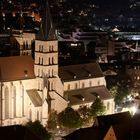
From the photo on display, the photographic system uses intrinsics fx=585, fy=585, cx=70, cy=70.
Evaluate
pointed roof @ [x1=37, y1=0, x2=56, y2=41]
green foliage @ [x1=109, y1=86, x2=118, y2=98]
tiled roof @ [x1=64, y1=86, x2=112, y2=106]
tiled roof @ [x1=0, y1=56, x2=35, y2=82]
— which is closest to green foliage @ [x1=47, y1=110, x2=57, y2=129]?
tiled roof @ [x1=64, y1=86, x2=112, y2=106]

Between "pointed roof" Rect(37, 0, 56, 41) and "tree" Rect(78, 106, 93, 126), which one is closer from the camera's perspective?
"pointed roof" Rect(37, 0, 56, 41)

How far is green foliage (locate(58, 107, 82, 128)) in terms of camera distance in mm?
62375

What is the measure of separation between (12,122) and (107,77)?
85.1 ft

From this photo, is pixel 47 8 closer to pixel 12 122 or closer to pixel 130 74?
pixel 12 122

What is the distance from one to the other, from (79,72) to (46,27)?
10117mm

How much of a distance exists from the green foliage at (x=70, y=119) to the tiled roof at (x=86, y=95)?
4887 millimetres

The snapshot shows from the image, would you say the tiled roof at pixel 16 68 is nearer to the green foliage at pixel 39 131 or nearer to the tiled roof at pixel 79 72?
the tiled roof at pixel 79 72

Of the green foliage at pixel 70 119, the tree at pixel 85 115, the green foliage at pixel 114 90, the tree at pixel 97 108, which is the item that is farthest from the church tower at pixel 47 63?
the green foliage at pixel 114 90

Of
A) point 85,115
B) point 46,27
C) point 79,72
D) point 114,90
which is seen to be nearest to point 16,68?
point 46,27

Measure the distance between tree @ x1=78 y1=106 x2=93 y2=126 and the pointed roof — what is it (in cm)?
877

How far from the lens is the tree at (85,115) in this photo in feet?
214

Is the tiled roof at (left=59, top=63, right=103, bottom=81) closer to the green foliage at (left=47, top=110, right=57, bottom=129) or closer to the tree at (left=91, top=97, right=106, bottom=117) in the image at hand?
the tree at (left=91, top=97, right=106, bottom=117)

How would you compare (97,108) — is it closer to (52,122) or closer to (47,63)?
(52,122)

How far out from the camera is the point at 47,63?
65250 mm
